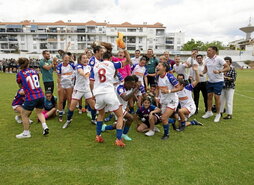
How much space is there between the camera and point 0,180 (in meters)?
3.21

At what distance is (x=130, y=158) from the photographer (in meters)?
3.98

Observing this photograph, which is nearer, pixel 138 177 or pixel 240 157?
pixel 138 177

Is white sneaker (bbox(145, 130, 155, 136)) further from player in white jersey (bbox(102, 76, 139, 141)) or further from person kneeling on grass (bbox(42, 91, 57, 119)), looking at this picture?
person kneeling on grass (bbox(42, 91, 57, 119))

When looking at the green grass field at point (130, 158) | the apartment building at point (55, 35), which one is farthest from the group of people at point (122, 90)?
the apartment building at point (55, 35)

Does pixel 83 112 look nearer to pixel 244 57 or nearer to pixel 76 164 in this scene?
pixel 76 164

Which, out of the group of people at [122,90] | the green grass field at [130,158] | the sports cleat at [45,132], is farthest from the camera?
the sports cleat at [45,132]

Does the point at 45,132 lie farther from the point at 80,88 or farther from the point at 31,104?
the point at 80,88

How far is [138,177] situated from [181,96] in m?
3.42

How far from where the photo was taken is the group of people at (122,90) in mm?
4453

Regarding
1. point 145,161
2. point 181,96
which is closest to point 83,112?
point 181,96

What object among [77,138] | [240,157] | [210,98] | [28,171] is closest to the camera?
[28,171]

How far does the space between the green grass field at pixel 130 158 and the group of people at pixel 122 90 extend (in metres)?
0.36

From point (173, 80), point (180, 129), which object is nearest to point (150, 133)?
point (180, 129)

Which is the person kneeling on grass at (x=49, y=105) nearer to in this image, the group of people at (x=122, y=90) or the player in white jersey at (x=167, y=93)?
the group of people at (x=122, y=90)
